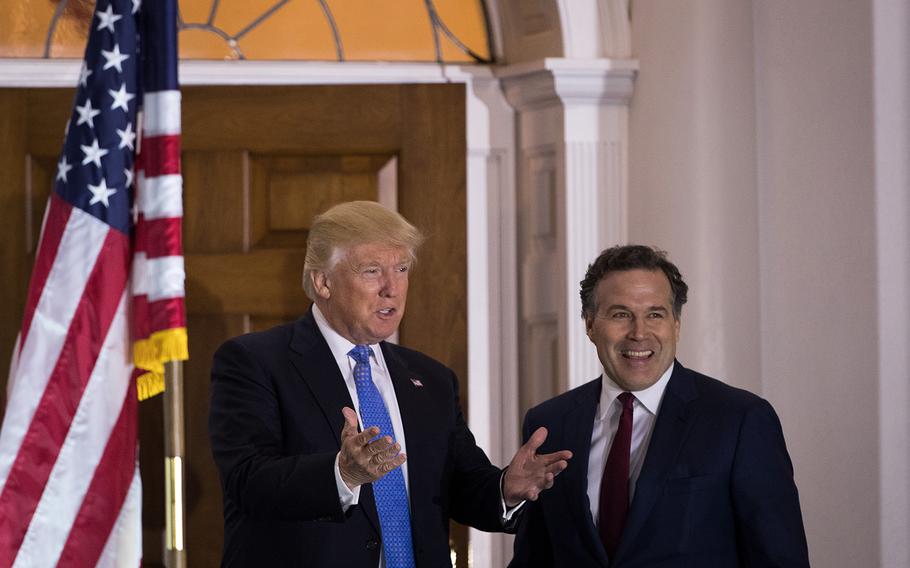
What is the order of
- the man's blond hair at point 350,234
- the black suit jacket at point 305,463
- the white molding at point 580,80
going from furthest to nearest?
the white molding at point 580,80
the man's blond hair at point 350,234
the black suit jacket at point 305,463

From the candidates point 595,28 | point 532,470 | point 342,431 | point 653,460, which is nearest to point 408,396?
point 342,431

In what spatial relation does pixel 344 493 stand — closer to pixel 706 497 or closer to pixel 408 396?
pixel 408 396

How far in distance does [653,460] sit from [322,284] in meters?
0.89

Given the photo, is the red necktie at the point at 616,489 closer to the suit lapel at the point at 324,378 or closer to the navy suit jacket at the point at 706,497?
the navy suit jacket at the point at 706,497

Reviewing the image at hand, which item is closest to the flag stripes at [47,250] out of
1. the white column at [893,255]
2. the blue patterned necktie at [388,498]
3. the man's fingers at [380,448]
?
the blue patterned necktie at [388,498]

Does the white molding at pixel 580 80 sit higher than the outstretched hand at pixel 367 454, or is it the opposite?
the white molding at pixel 580 80

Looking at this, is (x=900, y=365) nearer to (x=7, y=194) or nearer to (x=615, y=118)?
(x=615, y=118)

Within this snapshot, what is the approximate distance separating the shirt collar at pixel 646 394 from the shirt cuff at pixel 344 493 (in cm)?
58

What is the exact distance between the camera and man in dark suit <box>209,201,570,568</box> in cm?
273

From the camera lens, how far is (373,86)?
426 centimetres

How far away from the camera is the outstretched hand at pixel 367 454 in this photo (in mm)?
2484

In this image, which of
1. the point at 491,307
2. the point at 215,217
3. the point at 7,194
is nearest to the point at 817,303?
the point at 491,307

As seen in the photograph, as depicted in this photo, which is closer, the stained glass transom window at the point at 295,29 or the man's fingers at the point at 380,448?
the man's fingers at the point at 380,448

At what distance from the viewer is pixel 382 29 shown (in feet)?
14.5
